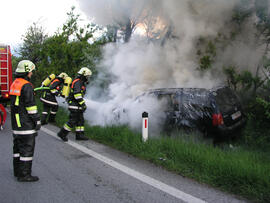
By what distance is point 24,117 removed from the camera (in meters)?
3.73

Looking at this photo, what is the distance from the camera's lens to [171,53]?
28.8 ft

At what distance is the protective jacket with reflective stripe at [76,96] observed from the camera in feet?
19.9

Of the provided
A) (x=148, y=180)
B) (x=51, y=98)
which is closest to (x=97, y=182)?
(x=148, y=180)

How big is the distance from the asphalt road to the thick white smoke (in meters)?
2.56

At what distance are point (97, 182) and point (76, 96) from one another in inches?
113

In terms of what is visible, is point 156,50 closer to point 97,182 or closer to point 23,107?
point 23,107

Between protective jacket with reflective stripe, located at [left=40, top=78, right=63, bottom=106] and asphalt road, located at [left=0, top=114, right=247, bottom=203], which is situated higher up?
protective jacket with reflective stripe, located at [left=40, top=78, right=63, bottom=106]

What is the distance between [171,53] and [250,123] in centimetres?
384

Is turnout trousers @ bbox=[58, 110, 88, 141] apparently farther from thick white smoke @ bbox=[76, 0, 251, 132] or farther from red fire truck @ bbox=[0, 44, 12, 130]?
red fire truck @ bbox=[0, 44, 12, 130]

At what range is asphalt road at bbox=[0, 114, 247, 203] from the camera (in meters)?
3.14

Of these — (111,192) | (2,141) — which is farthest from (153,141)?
(2,141)

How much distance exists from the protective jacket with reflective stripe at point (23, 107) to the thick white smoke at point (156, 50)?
11.4 ft

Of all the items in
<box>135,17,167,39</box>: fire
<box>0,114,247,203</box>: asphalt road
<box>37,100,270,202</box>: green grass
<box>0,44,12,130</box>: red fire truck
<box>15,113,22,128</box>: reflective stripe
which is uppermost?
<box>135,17,167,39</box>: fire

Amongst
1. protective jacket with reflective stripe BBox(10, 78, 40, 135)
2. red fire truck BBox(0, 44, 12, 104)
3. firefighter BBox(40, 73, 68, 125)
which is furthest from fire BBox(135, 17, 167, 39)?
protective jacket with reflective stripe BBox(10, 78, 40, 135)
